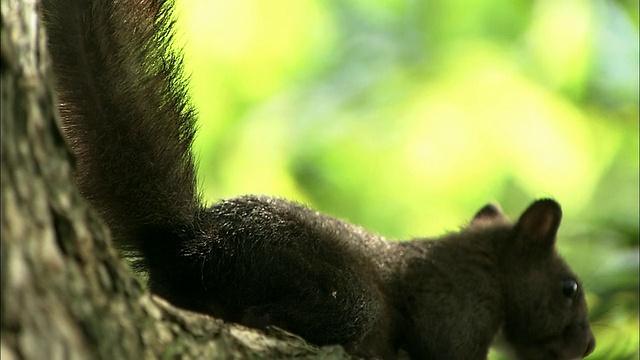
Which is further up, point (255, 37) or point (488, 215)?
point (255, 37)

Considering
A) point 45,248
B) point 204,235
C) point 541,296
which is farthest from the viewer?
point 541,296

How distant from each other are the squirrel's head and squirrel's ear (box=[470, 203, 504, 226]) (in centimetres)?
25

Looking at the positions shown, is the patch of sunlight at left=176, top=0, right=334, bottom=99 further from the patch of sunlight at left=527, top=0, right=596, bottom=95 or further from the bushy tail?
the bushy tail

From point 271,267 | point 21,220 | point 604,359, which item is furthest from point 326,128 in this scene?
point 21,220

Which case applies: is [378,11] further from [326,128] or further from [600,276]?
[600,276]

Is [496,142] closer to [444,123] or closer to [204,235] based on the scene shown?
[444,123]

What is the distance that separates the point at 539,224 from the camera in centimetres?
355

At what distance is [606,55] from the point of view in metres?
5.42

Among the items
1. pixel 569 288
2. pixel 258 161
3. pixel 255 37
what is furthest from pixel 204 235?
pixel 255 37

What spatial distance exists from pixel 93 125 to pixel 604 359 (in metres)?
2.48

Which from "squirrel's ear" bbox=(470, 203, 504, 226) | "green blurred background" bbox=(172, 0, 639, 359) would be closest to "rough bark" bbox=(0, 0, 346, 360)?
"squirrel's ear" bbox=(470, 203, 504, 226)

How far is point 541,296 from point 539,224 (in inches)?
11.5

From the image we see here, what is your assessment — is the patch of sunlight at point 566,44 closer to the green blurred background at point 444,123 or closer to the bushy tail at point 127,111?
the green blurred background at point 444,123

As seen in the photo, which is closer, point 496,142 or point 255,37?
point 496,142
